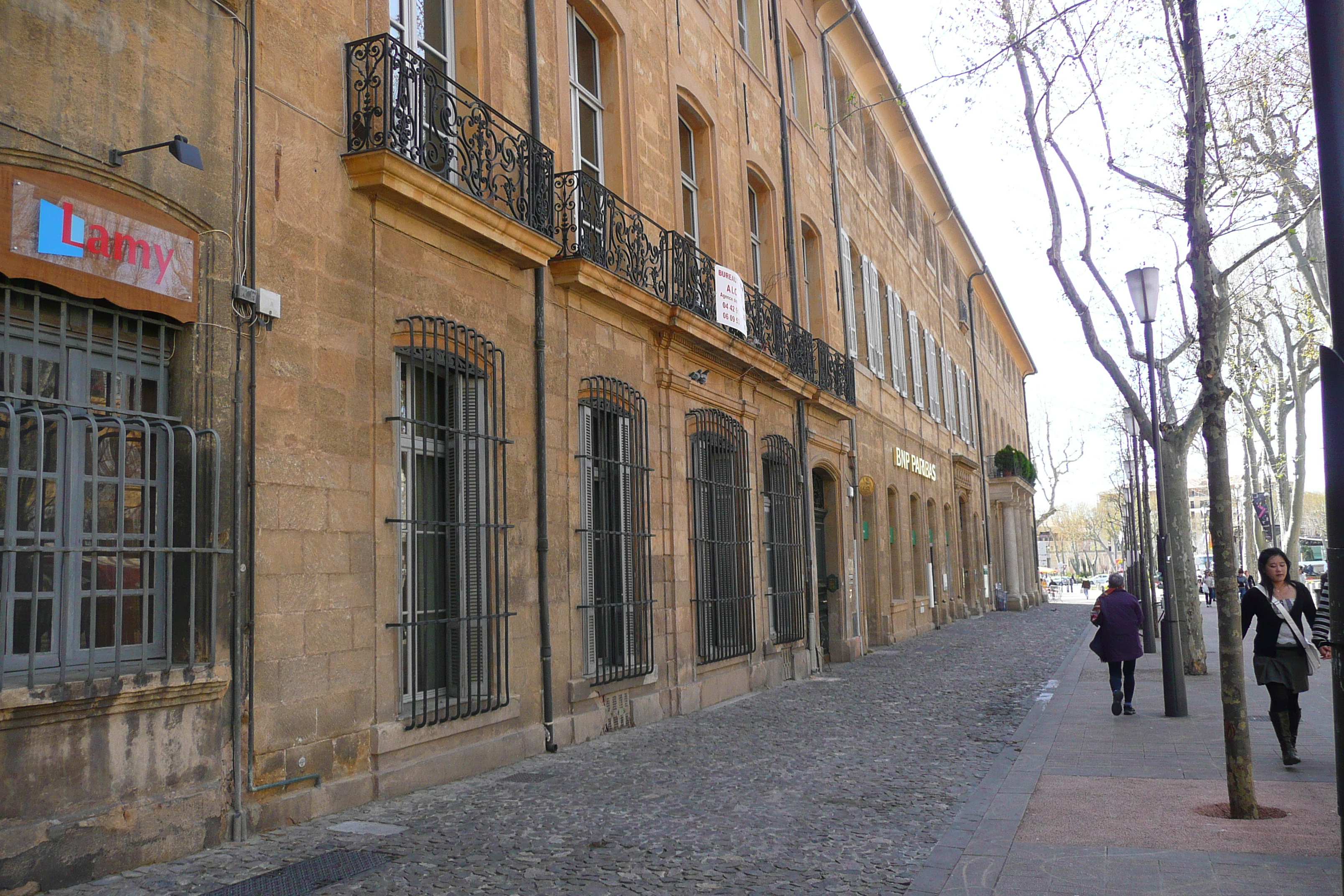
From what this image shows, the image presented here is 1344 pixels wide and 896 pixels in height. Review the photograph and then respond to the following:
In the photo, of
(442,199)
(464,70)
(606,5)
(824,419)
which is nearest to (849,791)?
(442,199)

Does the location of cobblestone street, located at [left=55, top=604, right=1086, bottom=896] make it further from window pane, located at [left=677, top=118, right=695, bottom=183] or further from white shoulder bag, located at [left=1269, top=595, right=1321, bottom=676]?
window pane, located at [left=677, top=118, right=695, bottom=183]

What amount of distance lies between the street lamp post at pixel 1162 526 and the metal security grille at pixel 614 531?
17.4 feet

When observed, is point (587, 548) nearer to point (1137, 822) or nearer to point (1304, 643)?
point (1137, 822)

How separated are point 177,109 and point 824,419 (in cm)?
1380

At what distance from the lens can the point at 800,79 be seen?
2030 cm

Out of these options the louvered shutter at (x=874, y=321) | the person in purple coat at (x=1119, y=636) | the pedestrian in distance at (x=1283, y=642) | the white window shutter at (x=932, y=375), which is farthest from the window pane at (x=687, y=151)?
the white window shutter at (x=932, y=375)

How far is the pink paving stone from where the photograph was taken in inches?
221

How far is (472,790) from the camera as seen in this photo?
25.0 feet

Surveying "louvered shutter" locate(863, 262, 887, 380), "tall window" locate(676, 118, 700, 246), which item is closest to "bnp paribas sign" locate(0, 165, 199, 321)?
"tall window" locate(676, 118, 700, 246)

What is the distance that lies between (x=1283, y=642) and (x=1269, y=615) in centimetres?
25

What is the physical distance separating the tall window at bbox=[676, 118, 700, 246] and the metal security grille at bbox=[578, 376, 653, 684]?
391 centimetres

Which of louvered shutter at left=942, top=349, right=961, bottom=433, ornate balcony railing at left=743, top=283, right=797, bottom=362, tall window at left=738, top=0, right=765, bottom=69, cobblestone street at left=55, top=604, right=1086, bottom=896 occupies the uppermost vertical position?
tall window at left=738, top=0, right=765, bottom=69

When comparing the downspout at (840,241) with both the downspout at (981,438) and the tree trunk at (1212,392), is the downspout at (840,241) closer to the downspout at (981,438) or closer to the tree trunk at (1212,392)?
the tree trunk at (1212,392)

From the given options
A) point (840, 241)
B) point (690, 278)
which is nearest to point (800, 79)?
point (840, 241)
